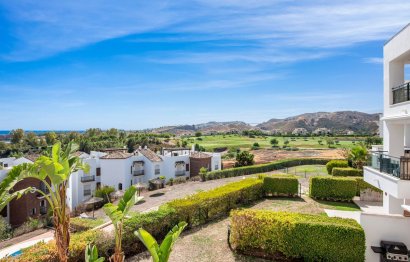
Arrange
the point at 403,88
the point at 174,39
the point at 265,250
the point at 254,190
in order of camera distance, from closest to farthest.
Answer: the point at 265,250
the point at 403,88
the point at 254,190
the point at 174,39

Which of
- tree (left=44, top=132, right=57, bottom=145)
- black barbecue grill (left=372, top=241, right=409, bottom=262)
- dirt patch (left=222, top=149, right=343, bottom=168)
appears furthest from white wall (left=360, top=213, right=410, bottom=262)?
tree (left=44, top=132, right=57, bottom=145)

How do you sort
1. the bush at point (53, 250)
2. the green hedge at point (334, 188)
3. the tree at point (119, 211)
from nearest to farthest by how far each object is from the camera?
the tree at point (119, 211) < the bush at point (53, 250) < the green hedge at point (334, 188)

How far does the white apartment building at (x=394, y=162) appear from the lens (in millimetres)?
10828

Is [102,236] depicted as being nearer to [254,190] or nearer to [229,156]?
[254,190]

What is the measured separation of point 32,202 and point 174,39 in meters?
26.3

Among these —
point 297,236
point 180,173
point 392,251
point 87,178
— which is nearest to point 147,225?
point 297,236

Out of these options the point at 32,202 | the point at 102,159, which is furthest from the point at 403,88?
the point at 102,159

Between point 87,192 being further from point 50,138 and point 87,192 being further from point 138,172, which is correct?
point 50,138

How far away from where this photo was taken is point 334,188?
2220 cm

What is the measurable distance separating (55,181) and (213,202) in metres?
10.7

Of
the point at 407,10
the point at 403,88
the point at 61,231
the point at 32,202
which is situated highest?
the point at 407,10

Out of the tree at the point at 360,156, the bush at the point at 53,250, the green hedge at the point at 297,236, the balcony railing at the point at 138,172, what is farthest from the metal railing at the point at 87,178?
the green hedge at the point at 297,236

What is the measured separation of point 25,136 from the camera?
11194cm

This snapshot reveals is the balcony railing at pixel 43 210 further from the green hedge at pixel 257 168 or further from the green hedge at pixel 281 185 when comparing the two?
the green hedge at pixel 281 185
